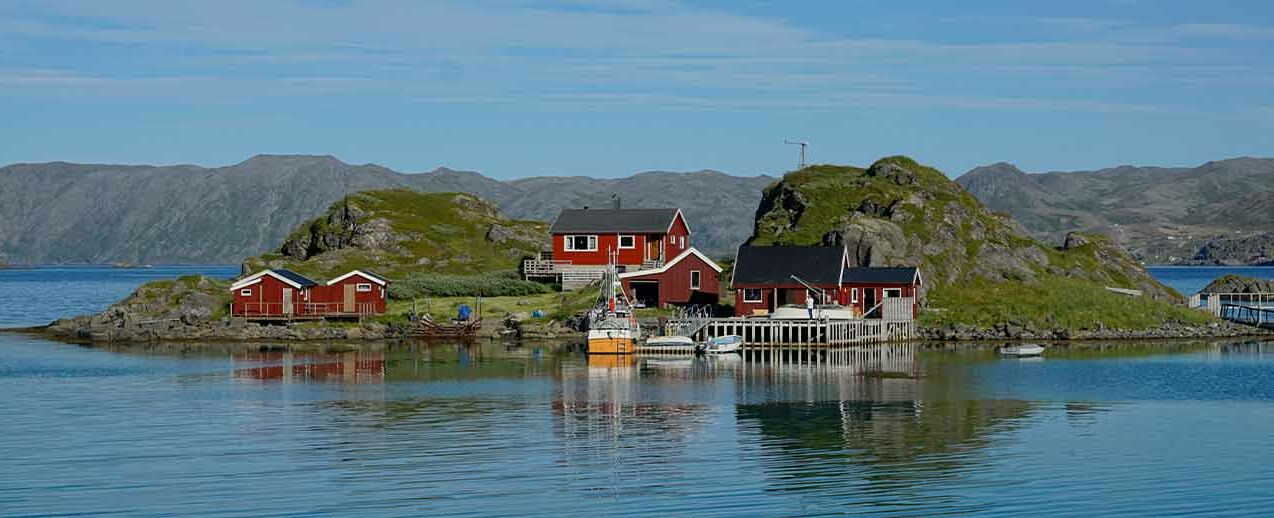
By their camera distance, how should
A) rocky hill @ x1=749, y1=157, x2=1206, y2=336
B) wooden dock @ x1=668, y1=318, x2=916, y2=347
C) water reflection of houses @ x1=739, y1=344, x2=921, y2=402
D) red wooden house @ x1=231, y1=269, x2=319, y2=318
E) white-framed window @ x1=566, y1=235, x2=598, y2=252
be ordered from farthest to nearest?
1. white-framed window @ x1=566, y1=235, x2=598, y2=252
2. red wooden house @ x1=231, y1=269, x2=319, y2=318
3. rocky hill @ x1=749, y1=157, x2=1206, y2=336
4. wooden dock @ x1=668, y1=318, x2=916, y2=347
5. water reflection of houses @ x1=739, y1=344, x2=921, y2=402

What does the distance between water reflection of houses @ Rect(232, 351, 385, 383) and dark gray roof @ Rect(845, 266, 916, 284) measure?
26244 mm

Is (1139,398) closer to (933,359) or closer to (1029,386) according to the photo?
(1029,386)

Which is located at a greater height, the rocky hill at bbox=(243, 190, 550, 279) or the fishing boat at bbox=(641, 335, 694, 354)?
the rocky hill at bbox=(243, 190, 550, 279)

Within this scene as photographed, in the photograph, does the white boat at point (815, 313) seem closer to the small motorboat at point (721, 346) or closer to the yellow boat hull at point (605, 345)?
the small motorboat at point (721, 346)

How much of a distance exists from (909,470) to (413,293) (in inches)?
2460

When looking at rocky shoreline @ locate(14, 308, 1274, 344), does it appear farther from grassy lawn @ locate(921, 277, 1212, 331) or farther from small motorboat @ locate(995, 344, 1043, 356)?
small motorboat @ locate(995, 344, 1043, 356)

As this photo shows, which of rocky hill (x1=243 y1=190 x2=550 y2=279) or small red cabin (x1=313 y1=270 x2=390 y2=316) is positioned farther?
rocky hill (x1=243 y1=190 x2=550 y2=279)

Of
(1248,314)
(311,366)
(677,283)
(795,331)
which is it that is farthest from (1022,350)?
(311,366)

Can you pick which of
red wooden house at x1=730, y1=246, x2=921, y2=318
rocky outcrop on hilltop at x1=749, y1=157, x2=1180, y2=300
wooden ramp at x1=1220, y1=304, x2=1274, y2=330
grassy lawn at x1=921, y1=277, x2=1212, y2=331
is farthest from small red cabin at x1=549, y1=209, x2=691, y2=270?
wooden ramp at x1=1220, y1=304, x2=1274, y2=330

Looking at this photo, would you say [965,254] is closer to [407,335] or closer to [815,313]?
[815,313]

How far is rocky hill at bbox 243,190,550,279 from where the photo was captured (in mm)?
114250

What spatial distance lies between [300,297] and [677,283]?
21942 mm

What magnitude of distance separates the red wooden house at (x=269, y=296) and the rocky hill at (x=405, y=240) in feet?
40.9

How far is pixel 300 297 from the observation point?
94375 millimetres
